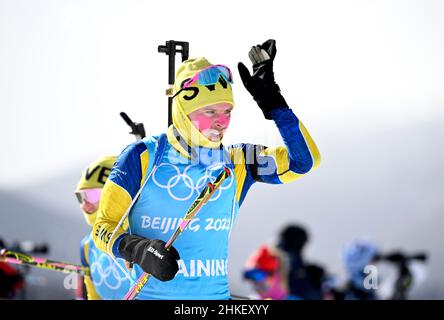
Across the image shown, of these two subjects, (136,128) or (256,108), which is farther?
(136,128)

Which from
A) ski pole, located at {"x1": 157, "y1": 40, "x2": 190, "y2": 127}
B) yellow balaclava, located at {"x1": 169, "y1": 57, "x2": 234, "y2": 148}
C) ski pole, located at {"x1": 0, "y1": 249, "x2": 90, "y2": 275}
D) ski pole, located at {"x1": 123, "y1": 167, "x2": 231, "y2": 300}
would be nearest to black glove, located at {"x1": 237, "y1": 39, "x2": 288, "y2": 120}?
yellow balaclava, located at {"x1": 169, "y1": 57, "x2": 234, "y2": 148}

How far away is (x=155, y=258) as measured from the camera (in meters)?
4.28

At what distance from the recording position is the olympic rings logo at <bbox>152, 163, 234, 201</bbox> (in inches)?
186

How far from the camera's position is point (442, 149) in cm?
2012

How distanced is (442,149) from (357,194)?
2263 millimetres

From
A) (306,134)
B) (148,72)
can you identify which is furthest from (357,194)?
(306,134)

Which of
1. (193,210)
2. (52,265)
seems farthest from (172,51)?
(52,265)

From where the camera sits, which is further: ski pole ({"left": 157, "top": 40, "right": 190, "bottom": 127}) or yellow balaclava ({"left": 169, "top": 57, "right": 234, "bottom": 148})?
ski pole ({"left": 157, "top": 40, "right": 190, "bottom": 127})

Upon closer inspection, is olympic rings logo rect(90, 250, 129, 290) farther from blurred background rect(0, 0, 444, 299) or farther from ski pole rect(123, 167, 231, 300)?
ski pole rect(123, 167, 231, 300)

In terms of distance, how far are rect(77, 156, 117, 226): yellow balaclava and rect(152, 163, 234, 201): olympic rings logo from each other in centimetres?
264

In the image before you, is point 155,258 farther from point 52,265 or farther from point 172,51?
point 52,265

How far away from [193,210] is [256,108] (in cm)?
150

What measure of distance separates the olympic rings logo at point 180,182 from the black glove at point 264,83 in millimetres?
476
